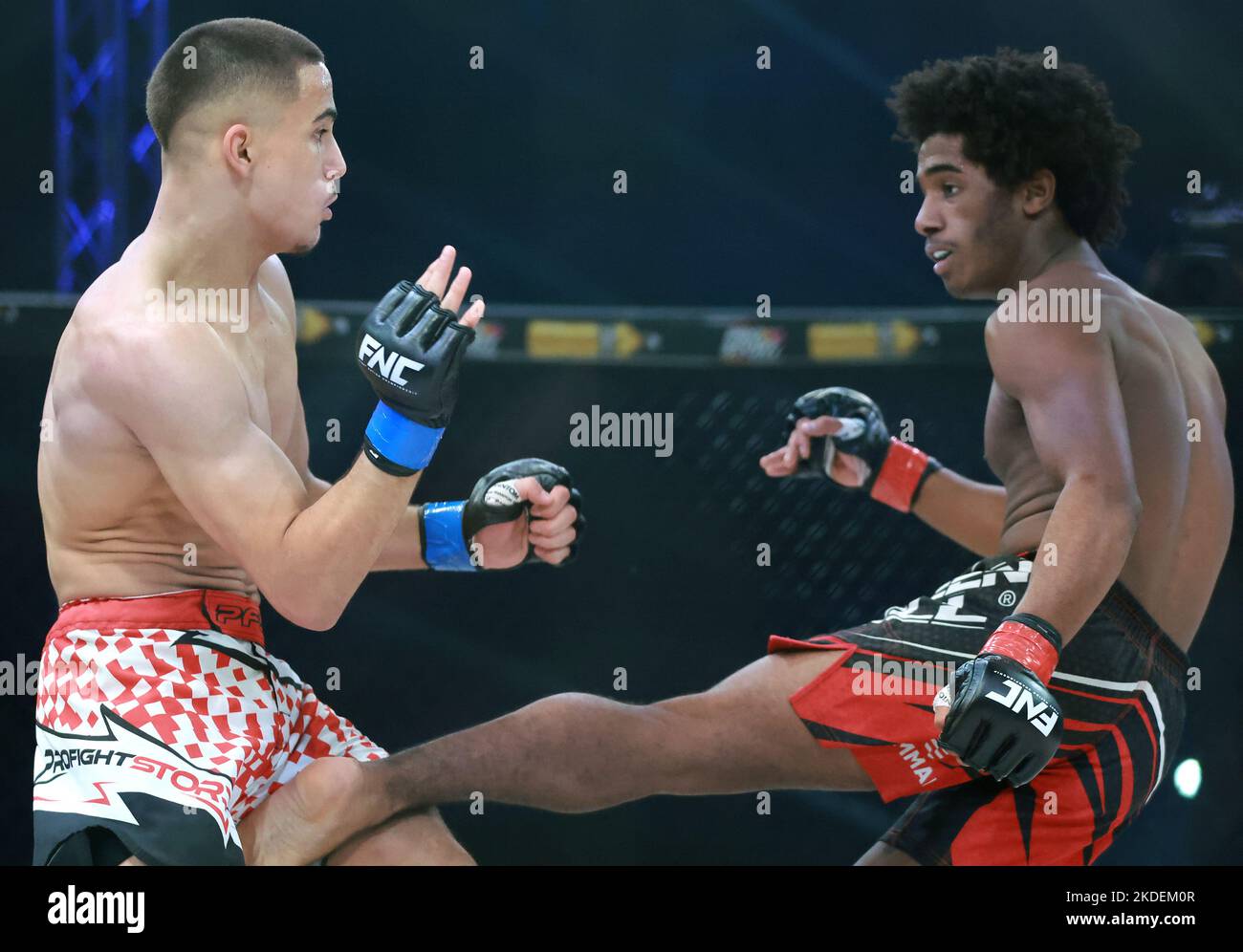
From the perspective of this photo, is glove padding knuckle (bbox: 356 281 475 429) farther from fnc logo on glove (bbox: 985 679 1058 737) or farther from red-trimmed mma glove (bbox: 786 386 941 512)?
red-trimmed mma glove (bbox: 786 386 941 512)

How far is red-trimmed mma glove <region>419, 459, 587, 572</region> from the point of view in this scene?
2650 millimetres

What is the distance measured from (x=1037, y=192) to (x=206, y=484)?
1.64 metres

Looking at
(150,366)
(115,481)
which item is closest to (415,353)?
(150,366)

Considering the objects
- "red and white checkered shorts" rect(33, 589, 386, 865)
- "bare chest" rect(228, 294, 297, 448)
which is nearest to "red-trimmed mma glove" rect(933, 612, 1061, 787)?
"red and white checkered shorts" rect(33, 589, 386, 865)

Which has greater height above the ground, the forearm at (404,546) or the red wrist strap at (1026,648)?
the forearm at (404,546)

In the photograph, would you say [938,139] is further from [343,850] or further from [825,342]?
[343,850]

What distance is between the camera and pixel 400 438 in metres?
2.13

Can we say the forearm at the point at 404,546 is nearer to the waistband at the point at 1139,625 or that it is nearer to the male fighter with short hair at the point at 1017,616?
the male fighter with short hair at the point at 1017,616

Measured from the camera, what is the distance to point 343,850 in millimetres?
2498

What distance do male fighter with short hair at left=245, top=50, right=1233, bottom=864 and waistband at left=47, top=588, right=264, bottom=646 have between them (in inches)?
12.0

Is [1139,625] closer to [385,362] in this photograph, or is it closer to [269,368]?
[385,362]

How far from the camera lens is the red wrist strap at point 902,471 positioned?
3.17 metres

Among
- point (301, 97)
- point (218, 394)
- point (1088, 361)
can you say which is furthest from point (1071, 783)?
point (301, 97)

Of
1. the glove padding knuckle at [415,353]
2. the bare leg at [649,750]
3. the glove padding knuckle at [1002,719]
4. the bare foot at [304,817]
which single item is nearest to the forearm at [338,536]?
the glove padding knuckle at [415,353]
